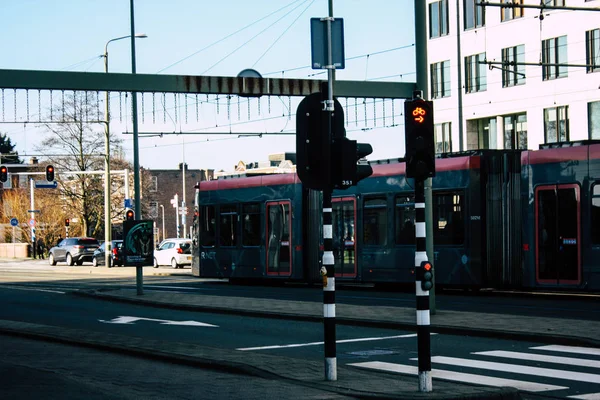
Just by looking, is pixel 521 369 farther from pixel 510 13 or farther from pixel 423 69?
pixel 510 13

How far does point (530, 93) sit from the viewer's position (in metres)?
52.1

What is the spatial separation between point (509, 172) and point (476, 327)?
952 cm

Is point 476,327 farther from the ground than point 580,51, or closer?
closer

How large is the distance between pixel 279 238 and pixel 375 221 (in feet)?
14.4

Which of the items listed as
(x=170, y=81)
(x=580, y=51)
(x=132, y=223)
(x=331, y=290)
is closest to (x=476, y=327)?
(x=331, y=290)

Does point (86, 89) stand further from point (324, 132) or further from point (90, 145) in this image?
point (90, 145)

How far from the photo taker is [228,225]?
34.9 metres

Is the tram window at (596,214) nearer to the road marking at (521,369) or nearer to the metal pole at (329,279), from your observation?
the road marking at (521,369)

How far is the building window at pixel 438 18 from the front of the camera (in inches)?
2277

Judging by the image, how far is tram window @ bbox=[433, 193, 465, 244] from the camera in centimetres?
2658

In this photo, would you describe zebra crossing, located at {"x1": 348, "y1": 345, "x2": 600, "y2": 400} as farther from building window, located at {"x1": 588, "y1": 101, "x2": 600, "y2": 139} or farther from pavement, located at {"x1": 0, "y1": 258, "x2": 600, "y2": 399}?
building window, located at {"x1": 588, "y1": 101, "x2": 600, "y2": 139}

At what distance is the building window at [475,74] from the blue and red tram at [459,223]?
24755 millimetres

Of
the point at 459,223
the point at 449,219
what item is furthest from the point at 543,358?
the point at 449,219

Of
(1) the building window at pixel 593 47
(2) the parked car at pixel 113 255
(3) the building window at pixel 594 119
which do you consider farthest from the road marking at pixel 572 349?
(2) the parked car at pixel 113 255
